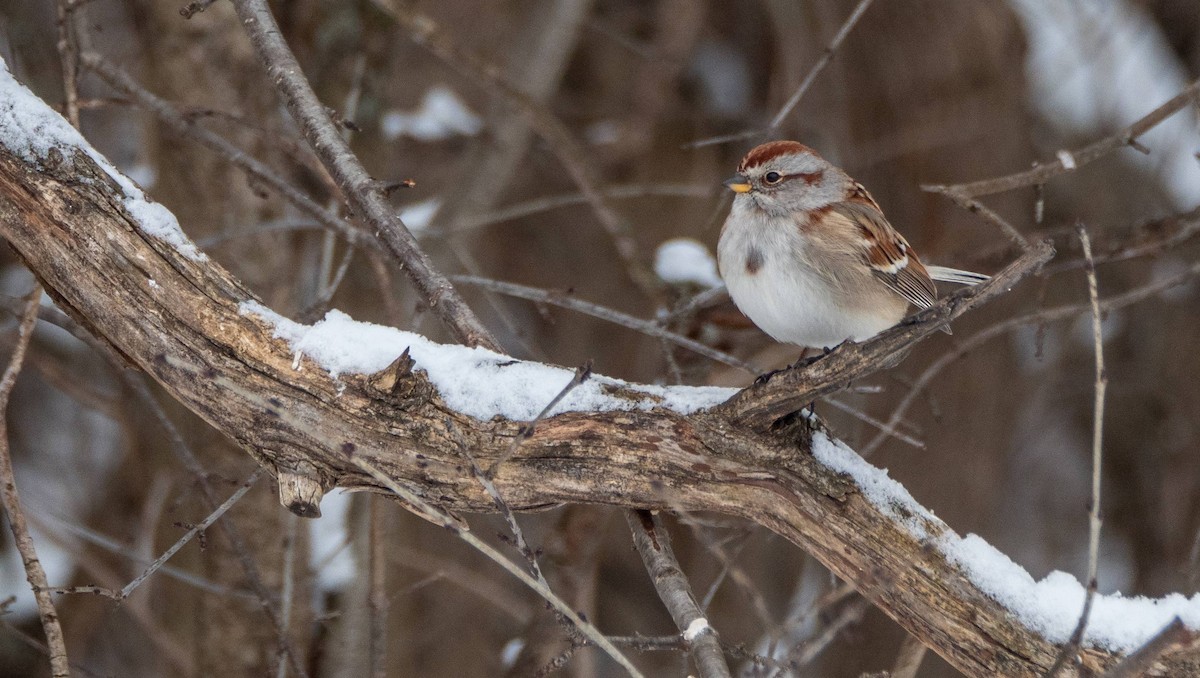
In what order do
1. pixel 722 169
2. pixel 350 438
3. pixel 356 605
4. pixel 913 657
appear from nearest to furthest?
1. pixel 350 438
2. pixel 913 657
3. pixel 356 605
4. pixel 722 169

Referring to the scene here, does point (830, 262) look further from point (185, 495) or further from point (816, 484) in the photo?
point (185, 495)

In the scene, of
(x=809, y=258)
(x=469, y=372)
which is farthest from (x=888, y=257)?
(x=469, y=372)

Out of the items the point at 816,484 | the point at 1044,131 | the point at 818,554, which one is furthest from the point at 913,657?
the point at 1044,131

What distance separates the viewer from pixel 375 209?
234cm

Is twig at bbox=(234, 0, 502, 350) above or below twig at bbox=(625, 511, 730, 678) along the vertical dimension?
above

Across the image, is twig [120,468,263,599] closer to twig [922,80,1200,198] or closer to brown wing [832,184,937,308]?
brown wing [832,184,937,308]

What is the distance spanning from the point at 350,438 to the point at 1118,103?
4.87 meters

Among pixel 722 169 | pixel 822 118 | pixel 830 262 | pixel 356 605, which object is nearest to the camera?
pixel 830 262

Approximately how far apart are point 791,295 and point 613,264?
330cm

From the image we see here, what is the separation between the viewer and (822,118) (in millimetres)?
5027

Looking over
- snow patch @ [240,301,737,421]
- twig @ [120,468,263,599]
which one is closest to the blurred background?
snow patch @ [240,301,737,421]

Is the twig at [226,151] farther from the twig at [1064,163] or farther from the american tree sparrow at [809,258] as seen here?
the twig at [1064,163]

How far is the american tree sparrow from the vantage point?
9.02 ft

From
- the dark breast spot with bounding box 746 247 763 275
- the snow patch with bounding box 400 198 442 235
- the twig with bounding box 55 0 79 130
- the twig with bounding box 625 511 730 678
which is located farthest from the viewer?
the snow patch with bounding box 400 198 442 235
